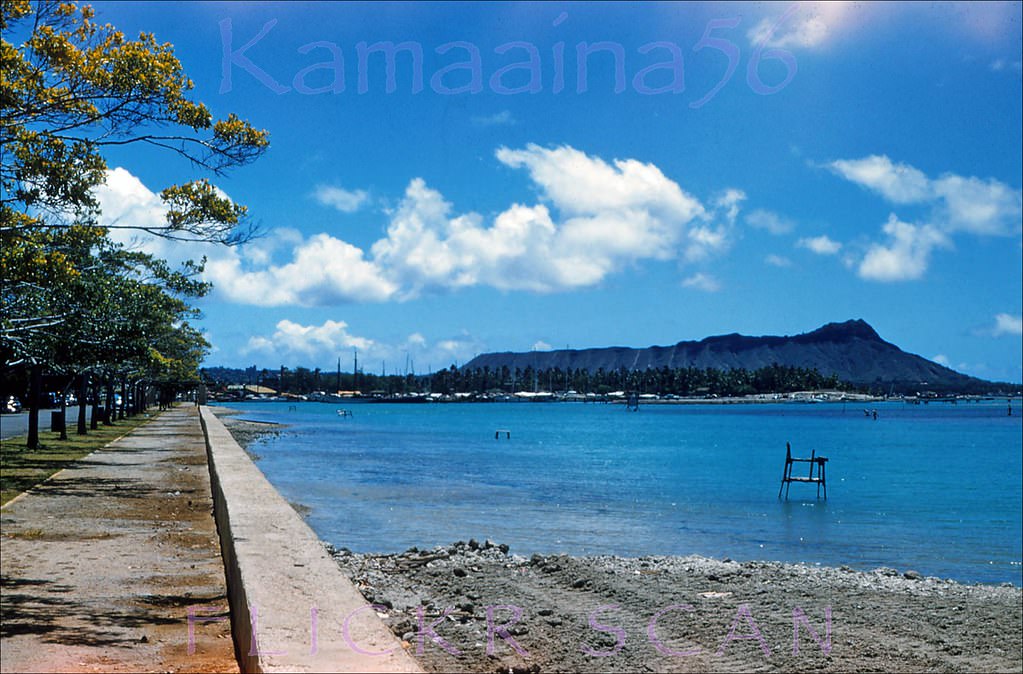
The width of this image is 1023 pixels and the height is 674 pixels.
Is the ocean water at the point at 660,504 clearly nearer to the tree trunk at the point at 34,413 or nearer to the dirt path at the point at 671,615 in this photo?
the dirt path at the point at 671,615

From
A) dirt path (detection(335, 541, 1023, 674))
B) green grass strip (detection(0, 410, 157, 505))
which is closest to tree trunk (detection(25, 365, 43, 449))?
green grass strip (detection(0, 410, 157, 505))

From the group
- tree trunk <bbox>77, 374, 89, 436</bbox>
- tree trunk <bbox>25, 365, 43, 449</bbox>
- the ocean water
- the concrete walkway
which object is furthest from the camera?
tree trunk <bbox>77, 374, 89, 436</bbox>

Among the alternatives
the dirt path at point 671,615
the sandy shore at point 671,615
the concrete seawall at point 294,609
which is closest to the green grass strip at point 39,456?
the sandy shore at point 671,615

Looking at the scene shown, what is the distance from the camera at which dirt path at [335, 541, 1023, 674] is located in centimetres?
1091

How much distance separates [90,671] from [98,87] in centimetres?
622

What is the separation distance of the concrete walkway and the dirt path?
2490mm

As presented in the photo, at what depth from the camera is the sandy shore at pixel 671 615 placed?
10.9 m

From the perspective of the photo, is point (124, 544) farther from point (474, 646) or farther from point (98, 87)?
point (98, 87)

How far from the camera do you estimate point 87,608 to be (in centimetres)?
725

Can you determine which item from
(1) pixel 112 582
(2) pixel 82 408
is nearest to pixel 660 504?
(2) pixel 82 408

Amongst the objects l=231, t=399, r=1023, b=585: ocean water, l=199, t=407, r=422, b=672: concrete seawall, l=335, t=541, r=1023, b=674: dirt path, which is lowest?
l=231, t=399, r=1023, b=585: ocean water

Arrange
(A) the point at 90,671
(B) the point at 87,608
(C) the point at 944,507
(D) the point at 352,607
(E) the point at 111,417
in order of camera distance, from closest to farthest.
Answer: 1. (D) the point at 352,607
2. (A) the point at 90,671
3. (B) the point at 87,608
4. (C) the point at 944,507
5. (E) the point at 111,417

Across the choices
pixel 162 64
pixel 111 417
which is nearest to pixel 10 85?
pixel 162 64

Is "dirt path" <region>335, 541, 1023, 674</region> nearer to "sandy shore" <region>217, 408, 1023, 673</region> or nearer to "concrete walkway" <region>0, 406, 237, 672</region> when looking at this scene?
"sandy shore" <region>217, 408, 1023, 673</region>
